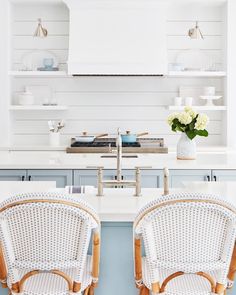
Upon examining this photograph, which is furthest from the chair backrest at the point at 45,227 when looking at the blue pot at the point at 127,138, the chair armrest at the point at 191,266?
the blue pot at the point at 127,138

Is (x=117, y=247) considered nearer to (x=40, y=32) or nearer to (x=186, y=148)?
(x=186, y=148)

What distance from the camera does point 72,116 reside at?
627 cm

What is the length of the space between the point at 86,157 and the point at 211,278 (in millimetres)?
2744

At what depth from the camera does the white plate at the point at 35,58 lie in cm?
624

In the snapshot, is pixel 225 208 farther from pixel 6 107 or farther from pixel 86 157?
pixel 6 107

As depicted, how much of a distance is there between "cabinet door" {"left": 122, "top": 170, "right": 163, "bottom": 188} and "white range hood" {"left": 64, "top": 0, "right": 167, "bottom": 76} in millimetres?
1816

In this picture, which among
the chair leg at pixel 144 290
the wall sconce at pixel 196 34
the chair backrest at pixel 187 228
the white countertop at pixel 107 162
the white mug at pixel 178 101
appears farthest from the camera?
the white mug at pixel 178 101

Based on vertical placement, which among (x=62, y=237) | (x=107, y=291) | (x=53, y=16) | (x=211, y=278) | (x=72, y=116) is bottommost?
(x=107, y=291)

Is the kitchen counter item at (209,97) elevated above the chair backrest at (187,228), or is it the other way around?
the kitchen counter item at (209,97)

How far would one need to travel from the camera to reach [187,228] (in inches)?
81.7

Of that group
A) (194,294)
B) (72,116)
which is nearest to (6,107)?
(72,116)

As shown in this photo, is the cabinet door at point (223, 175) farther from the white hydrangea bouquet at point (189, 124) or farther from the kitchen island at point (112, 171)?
the white hydrangea bouquet at point (189, 124)

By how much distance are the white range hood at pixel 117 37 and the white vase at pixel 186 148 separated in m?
1.57

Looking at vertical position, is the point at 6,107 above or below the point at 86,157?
above
